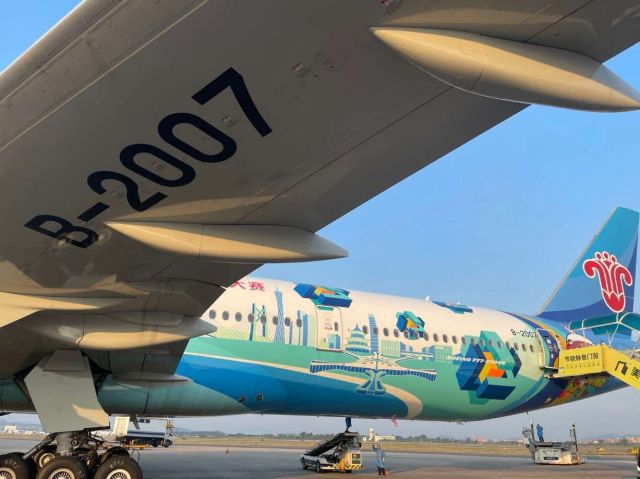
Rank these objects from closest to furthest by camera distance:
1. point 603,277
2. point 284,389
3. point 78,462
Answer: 1. point 78,462
2. point 284,389
3. point 603,277

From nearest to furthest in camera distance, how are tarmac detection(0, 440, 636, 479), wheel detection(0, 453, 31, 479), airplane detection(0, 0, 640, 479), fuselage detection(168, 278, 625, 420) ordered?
airplane detection(0, 0, 640, 479) < wheel detection(0, 453, 31, 479) < fuselage detection(168, 278, 625, 420) < tarmac detection(0, 440, 636, 479)

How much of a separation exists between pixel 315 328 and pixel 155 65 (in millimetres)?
10762

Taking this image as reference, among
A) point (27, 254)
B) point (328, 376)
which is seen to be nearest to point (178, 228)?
point (27, 254)

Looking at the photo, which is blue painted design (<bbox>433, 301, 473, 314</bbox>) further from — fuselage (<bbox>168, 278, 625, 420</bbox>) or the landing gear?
the landing gear

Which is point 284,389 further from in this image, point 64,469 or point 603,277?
point 603,277

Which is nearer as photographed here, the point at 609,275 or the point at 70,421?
the point at 70,421

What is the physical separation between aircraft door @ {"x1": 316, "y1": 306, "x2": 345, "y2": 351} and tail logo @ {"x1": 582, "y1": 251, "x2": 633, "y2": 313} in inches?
513

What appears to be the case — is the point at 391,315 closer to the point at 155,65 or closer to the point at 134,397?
the point at 134,397

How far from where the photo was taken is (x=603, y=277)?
74.8ft

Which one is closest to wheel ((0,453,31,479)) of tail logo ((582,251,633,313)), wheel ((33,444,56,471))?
wheel ((33,444,56,471))

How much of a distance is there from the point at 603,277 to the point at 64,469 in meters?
20.9

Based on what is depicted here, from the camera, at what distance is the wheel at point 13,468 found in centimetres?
938

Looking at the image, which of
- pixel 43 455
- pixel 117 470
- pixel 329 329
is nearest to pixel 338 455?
pixel 329 329

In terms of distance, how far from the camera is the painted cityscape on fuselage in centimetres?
1304
